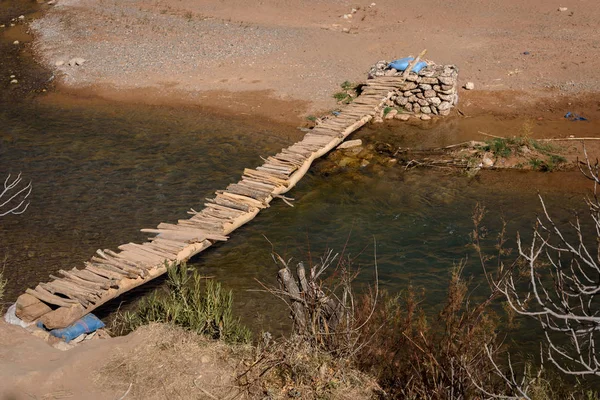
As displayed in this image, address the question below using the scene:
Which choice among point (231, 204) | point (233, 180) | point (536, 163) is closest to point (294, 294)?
point (231, 204)

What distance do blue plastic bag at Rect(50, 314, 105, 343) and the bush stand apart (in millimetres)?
266

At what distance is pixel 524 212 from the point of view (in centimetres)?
1002

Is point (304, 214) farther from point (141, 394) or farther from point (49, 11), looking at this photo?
point (49, 11)

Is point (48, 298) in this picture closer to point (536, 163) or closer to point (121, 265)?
point (121, 265)

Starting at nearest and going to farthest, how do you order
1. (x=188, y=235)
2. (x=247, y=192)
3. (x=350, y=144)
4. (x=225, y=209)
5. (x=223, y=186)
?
(x=188, y=235), (x=225, y=209), (x=247, y=192), (x=223, y=186), (x=350, y=144)

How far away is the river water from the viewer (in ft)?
28.6

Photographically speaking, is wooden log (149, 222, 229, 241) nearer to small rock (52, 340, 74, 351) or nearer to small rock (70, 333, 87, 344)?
small rock (70, 333, 87, 344)

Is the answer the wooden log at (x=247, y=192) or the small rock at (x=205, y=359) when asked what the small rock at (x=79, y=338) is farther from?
the wooden log at (x=247, y=192)

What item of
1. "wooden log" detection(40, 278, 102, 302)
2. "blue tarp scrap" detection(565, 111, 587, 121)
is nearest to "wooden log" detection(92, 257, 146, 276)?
"wooden log" detection(40, 278, 102, 302)

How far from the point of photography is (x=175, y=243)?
872cm

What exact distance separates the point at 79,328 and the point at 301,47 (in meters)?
11.4

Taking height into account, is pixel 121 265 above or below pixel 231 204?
above

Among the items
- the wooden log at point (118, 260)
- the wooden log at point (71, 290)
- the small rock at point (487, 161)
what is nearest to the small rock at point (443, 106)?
the small rock at point (487, 161)

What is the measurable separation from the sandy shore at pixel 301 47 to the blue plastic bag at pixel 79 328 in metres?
7.52
